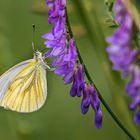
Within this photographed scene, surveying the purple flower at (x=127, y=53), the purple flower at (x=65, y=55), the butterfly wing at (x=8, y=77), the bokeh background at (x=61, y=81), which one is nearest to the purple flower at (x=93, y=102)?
the purple flower at (x=65, y=55)

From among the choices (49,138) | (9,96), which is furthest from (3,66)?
(49,138)

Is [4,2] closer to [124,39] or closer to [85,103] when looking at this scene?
[85,103]

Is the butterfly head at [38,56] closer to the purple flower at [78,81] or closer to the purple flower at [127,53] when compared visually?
the purple flower at [78,81]

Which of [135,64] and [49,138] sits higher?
[135,64]

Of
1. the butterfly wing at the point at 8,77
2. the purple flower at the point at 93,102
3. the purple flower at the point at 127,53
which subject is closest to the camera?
the purple flower at the point at 127,53

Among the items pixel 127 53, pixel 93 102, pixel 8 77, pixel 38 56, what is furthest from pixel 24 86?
pixel 127 53

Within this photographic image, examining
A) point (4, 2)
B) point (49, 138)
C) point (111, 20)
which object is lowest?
point (49, 138)

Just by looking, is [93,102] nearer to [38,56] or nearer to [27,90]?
[38,56]
